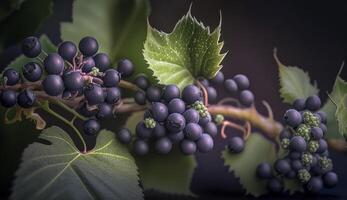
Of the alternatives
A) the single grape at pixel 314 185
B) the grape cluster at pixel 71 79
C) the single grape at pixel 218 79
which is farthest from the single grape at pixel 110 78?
the single grape at pixel 314 185

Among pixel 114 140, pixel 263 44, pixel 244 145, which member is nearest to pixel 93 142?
pixel 114 140

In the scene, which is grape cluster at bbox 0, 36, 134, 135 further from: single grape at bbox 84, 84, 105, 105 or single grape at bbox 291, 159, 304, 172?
single grape at bbox 291, 159, 304, 172

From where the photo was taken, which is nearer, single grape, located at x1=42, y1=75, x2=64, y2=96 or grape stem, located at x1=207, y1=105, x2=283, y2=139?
single grape, located at x1=42, y1=75, x2=64, y2=96

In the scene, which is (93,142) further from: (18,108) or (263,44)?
(263,44)

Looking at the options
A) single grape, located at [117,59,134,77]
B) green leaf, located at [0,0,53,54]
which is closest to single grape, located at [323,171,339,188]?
single grape, located at [117,59,134,77]

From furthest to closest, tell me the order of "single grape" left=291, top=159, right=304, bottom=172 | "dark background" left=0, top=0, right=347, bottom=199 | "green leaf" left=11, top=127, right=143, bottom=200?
1. "dark background" left=0, top=0, right=347, bottom=199
2. "single grape" left=291, top=159, right=304, bottom=172
3. "green leaf" left=11, top=127, right=143, bottom=200

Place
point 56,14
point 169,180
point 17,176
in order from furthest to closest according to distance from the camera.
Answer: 1. point 56,14
2. point 169,180
3. point 17,176
